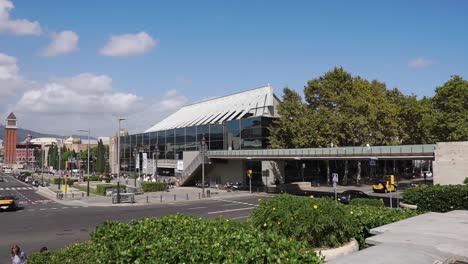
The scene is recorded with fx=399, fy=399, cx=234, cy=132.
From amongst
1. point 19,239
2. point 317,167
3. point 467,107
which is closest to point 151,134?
point 317,167

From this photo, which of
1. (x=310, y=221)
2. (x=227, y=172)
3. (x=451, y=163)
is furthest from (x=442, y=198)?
(x=227, y=172)

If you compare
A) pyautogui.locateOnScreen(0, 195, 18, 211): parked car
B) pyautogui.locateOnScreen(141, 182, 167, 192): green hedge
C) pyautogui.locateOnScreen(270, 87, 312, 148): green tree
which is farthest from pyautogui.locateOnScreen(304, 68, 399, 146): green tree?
pyautogui.locateOnScreen(0, 195, 18, 211): parked car

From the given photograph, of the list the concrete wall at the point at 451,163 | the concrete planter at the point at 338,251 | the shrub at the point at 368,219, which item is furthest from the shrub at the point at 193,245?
the concrete wall at the point at 451,163

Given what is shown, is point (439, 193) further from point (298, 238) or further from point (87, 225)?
point (87, 225)

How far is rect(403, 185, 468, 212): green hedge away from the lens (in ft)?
56.9

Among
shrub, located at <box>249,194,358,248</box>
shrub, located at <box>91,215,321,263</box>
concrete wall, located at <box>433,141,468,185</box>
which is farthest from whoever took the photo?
concrete wall, located at <box>433,141,468,185</box>

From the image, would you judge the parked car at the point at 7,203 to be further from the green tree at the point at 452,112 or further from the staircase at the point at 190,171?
the green tree at the point at 452,112

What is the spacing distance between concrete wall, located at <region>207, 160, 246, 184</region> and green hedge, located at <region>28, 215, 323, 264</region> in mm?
53498

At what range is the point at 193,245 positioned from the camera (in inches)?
222

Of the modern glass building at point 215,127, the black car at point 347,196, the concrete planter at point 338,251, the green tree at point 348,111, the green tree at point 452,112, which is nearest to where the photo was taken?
the concrete planter at point 338,251

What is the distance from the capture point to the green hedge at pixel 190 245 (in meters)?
4.95

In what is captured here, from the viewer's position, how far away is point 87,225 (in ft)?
88.7

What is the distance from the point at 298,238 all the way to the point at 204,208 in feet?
96.1

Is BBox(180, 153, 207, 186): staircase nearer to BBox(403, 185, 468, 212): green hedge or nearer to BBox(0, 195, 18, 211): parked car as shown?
BBox(0, 195, 18, 211): parked car
